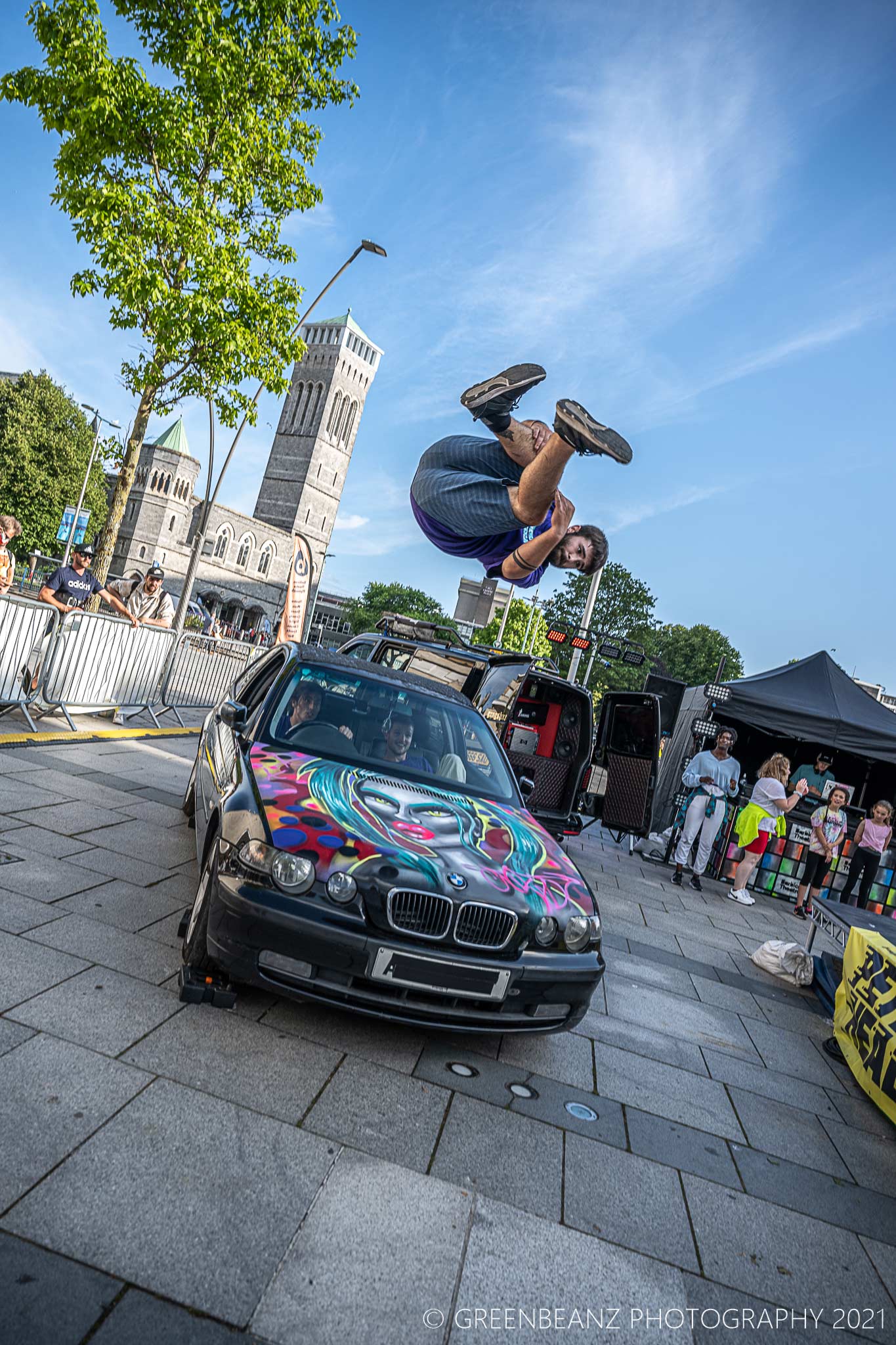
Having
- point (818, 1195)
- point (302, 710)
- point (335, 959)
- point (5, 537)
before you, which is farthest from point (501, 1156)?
point (5, 537)

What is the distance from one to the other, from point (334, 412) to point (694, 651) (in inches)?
1882

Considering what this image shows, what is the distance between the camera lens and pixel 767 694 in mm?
12398

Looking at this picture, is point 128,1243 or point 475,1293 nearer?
point 128,1243

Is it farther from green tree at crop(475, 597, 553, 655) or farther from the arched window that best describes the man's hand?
the arched window

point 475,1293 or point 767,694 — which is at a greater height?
point 767,694

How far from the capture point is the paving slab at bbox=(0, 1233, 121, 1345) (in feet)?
5.47

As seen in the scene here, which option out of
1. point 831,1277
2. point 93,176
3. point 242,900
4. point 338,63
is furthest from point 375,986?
point 338,63

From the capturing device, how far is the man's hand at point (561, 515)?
9.38 metres

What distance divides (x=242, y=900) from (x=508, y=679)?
6.55 m

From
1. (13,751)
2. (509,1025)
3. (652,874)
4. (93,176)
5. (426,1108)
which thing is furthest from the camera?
(93,176)

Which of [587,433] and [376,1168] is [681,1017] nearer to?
[376,1168]

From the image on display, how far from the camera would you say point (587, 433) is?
6.71 meters

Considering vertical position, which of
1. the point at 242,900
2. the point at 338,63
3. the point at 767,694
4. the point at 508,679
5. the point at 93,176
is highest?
the point at 338,63

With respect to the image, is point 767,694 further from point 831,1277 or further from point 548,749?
point 831,1277
